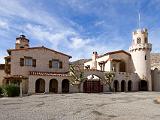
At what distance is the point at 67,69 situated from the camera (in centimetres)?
4603

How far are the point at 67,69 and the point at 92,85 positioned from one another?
5.48 meters

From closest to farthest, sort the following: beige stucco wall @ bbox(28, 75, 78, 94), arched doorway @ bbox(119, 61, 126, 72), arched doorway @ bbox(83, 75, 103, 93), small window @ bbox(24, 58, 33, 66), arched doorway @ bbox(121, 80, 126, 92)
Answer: beige stucco wall @ bbox(28, 75, 78, 94), small window @ bbox(24, 58, 33, 66), arched doorway @ bbox(83, 75, 103, 93), arched doorway @ bbox(121, 80, 126, 92), arched doorway @ bbox(119, 61, 126, 72)

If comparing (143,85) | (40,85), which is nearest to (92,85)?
(40,85)

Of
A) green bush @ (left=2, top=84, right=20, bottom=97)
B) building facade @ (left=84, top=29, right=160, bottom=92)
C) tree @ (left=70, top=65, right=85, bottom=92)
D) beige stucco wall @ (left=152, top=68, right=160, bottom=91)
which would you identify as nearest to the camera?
green bush @ (left=2, top=84, right=20, bottom=97)

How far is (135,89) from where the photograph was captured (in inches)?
2080

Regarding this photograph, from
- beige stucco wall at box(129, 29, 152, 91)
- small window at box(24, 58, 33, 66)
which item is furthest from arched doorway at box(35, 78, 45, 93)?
beige stucco wall at box(129, 29, 152, 91)

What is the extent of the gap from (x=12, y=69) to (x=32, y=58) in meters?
3.87

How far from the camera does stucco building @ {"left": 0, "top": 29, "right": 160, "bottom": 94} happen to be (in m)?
40.9

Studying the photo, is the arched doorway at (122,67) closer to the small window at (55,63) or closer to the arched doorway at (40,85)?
the small window at (55,63)

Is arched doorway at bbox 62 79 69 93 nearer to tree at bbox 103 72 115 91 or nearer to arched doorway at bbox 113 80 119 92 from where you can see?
tree at bbox 103 72 115 91

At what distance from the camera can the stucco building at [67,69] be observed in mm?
40941

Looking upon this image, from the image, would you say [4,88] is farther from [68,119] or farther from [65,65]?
[68,119]

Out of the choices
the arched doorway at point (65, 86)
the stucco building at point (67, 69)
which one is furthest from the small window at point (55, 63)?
the arched doorway at point (65, 86)

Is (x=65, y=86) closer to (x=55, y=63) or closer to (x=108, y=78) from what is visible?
(x=55, y=63)
